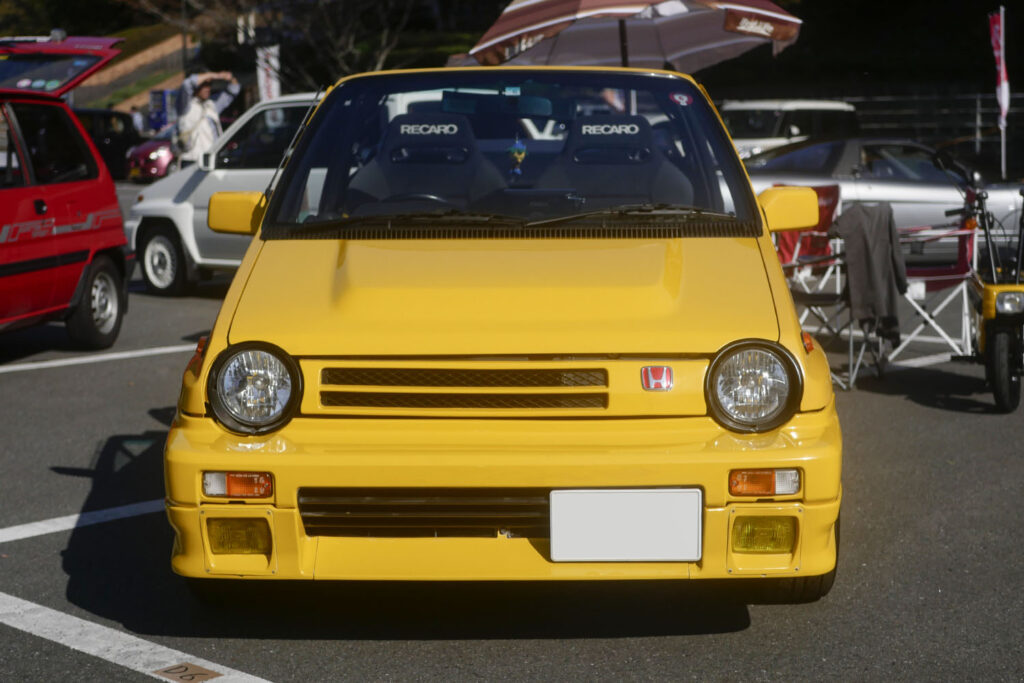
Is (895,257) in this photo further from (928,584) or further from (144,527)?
(144,527)

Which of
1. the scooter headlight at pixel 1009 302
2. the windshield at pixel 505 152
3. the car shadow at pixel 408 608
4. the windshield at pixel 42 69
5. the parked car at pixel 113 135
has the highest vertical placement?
the windshield at pixel 505 152

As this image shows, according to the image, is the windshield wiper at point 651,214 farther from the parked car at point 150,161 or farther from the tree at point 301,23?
the tree at point 301,23

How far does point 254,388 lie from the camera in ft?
11.5

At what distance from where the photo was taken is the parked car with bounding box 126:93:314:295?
11.7 m

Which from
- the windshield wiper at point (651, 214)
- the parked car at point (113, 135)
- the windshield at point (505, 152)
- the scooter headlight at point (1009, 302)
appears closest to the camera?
the windshield wiper at point (651, 214)

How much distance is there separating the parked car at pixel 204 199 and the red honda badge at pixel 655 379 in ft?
27.7

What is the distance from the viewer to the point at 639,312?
3566 mm

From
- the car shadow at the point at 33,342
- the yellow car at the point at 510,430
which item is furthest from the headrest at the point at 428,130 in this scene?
the car shadow at the point at 33,342

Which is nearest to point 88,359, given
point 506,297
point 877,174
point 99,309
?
point 99,309

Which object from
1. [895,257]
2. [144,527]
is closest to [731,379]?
[144,527]

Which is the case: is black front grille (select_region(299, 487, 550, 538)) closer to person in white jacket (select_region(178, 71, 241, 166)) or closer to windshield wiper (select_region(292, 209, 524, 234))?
windshield wiper (select_region(292, 209, 524, 234))

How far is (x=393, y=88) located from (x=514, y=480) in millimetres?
2043

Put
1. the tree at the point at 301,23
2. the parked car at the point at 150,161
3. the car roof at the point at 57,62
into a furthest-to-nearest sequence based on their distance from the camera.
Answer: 1. the tree at the point at 301,23
2. the parked car at the point at 150,161
3. the car roof at the point at 57,62

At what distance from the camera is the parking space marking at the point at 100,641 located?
3535 millimetres
